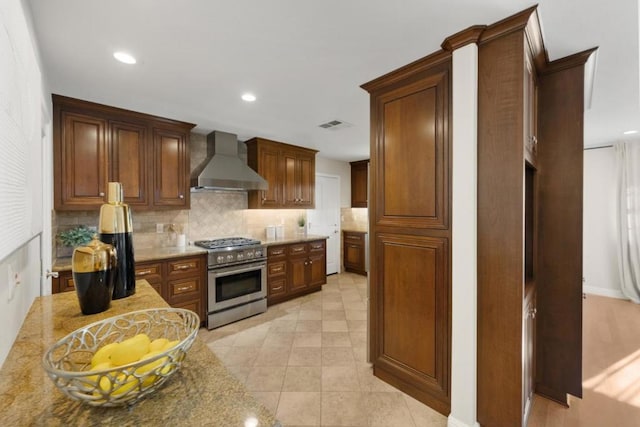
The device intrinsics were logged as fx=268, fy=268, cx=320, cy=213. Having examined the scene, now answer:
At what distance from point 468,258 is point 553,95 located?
1.38 m

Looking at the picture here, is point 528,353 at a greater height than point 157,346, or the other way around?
point 157,346

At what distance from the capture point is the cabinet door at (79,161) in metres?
2.46

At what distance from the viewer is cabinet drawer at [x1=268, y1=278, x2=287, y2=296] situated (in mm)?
3790

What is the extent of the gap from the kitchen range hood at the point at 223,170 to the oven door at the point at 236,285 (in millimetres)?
1037

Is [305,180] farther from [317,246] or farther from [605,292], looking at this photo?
[605,292]

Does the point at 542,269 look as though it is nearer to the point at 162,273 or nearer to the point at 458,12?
the point at 458,12

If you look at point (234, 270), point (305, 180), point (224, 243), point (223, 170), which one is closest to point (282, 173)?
point (305, 180)

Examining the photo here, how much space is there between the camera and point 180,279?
2910mm

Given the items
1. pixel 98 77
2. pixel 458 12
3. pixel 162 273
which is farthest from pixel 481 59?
pixel 162 273

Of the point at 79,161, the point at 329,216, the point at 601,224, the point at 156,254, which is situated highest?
the point at 79,161

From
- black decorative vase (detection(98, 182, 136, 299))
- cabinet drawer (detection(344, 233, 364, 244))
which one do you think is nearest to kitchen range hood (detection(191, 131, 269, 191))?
black decorative vase (detection(98, 182, 136, 299))

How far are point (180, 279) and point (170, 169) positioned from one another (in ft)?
4.17

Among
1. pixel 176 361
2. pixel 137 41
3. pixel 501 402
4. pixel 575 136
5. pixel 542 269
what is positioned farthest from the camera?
pixel 542 269

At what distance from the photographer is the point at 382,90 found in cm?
209
